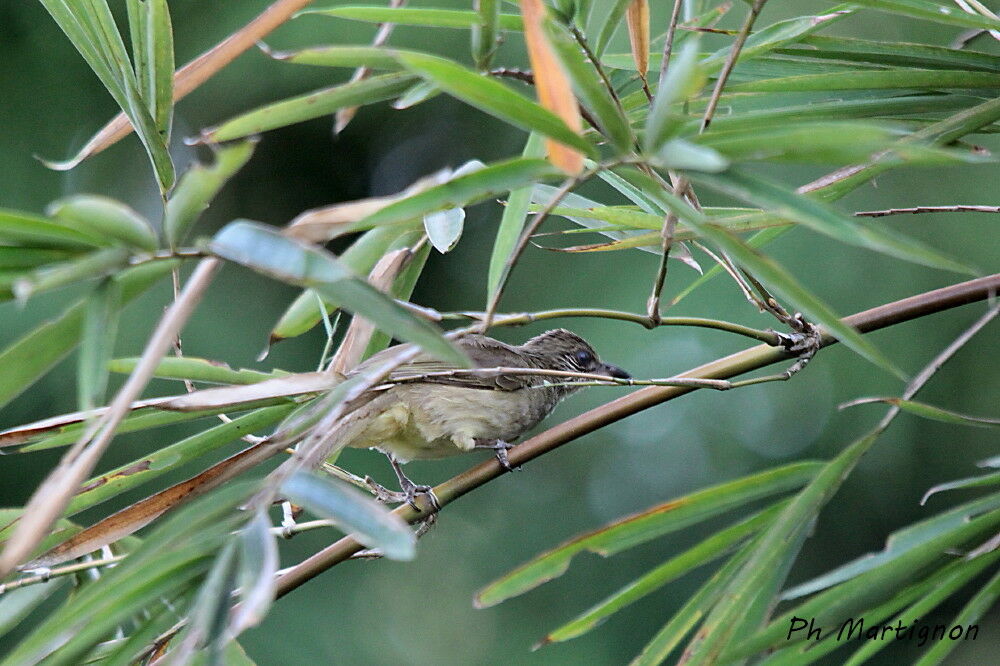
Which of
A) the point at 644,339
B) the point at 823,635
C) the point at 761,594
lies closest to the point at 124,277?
the point at 761,594

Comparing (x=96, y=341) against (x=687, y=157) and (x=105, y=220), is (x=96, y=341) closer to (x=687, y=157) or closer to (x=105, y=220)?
(x=105, y=220)

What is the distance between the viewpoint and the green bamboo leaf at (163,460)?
6.39 feet

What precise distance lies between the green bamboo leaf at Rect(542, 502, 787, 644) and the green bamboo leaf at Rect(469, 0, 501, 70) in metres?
1.01

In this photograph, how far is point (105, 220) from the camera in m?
1.20

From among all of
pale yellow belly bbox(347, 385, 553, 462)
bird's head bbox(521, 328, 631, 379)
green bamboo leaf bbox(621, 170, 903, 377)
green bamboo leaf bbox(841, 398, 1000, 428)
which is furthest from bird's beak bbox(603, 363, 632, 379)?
green bamboo leaf bbox(621, 170, 903, 377)

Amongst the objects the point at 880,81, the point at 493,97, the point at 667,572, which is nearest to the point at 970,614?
the point at 667,572

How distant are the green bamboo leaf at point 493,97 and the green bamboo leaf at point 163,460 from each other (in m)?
0.95

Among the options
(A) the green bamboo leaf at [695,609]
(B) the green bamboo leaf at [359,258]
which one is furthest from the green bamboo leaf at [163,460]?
(A) the green bamboo leaf at [695,609]

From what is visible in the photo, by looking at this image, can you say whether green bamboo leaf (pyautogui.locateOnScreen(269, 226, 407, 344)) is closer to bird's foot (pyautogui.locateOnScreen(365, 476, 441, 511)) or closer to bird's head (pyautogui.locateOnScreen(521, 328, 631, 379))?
bird's foot (pyautogui.locateOnScreen(365, 476, 441, 511))

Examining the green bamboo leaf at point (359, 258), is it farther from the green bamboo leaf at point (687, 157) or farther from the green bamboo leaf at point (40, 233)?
the green bamboo leaf at point (687, 157)

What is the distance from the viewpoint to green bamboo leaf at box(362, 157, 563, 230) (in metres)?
1.34

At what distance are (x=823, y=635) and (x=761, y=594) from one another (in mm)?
212

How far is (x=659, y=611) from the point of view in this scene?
521 cm

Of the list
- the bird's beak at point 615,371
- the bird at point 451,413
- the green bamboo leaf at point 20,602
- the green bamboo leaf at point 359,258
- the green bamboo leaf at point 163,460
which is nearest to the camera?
the green bamboo leaf at point 359,258
